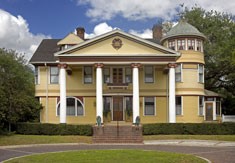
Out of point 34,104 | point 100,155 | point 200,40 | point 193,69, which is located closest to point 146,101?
point 193,69

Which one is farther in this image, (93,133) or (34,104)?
(34,104)

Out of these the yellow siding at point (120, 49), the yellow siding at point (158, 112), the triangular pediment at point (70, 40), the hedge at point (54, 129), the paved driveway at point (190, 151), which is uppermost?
the triangular pediment at point (70, 40)

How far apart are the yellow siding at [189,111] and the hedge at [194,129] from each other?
212 inches

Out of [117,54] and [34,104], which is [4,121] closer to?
[34,104]

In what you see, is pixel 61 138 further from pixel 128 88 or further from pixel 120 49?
pixel 128 88

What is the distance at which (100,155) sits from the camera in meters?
17.1

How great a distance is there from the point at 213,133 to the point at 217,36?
19555mm

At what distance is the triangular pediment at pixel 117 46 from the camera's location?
34.0m

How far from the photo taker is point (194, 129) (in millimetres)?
31391

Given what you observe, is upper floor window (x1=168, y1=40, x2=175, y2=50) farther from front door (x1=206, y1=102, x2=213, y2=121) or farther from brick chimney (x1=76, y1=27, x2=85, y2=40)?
brick chimney (x1=76, y1=27, x2=85, y2=40)

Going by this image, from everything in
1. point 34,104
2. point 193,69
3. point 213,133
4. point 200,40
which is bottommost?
point 213,133

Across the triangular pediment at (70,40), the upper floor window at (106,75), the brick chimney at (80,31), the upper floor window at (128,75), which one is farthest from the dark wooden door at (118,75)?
the brick chimney at (80,31)

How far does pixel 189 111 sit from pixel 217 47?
1245 centimetres

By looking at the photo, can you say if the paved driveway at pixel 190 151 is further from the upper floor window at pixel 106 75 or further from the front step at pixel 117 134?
the upper floor window at pixel 106 75
